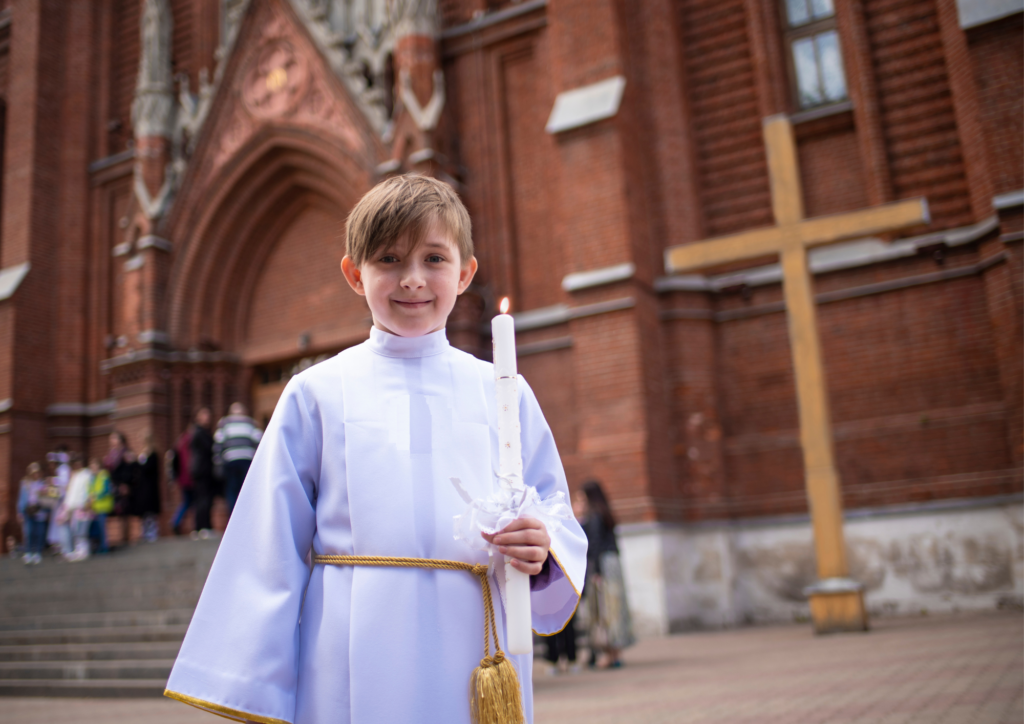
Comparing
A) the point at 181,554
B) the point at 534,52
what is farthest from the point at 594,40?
the point at 181,554

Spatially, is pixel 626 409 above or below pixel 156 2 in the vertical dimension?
below

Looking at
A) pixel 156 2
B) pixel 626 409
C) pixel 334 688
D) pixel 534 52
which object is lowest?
pixel 334 688

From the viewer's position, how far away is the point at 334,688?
159cm

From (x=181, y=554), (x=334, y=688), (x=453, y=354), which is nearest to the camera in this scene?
(x=334, y=688)

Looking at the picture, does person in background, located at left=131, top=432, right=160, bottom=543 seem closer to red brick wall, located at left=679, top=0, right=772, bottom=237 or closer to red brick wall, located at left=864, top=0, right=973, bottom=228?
red brick wall, located at left=679, top=0, right=772, bottom=237

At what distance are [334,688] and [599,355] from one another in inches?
338

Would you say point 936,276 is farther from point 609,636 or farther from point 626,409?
point 609,636

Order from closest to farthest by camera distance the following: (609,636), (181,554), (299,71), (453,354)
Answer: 1. (453,354)
2. (609,636)
3. (181,554)
4. (299,71)

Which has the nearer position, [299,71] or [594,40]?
[594,40]

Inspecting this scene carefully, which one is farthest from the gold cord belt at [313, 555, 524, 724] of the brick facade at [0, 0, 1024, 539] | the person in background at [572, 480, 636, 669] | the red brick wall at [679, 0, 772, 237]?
the red brick wall at [679, 0, 772, 237]

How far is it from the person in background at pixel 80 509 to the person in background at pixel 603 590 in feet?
26.1

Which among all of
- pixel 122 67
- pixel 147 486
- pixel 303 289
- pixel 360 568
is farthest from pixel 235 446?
pixel 122 67

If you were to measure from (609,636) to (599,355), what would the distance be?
3.76 metres

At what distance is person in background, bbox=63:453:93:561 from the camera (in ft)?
39.0
